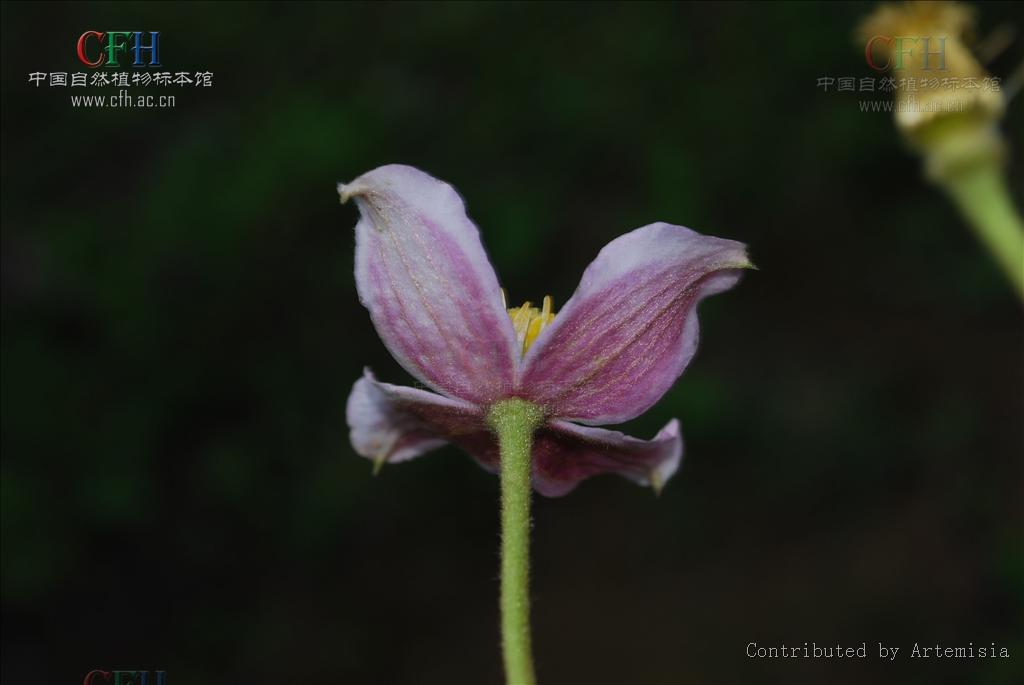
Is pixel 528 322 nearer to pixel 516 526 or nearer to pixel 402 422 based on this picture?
pixel 402 422

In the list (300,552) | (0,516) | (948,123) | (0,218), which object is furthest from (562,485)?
(0,218)

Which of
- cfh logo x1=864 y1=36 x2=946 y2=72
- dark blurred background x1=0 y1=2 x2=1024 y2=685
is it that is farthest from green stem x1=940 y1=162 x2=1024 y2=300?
dark blurred background x1=0 y1=2 x2=1024 y2=685

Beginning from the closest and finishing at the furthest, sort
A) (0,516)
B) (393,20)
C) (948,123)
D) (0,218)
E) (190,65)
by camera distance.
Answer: (948,123)
(0,516)
(0,218)
(190,65)
(393,20)

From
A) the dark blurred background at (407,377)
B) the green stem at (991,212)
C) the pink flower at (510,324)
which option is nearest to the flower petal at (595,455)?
the pink flower at (510,324)

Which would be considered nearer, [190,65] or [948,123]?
[948,123]

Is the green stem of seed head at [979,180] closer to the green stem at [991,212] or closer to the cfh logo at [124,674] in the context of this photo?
the green stem at [991,212]

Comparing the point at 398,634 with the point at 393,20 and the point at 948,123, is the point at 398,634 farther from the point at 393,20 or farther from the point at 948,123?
the point at 948,123

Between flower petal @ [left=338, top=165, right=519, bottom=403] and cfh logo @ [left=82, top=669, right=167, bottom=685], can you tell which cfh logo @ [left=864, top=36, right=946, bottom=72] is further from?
cfh logo @ [left=82, top=669, right=167, bottom=685]
